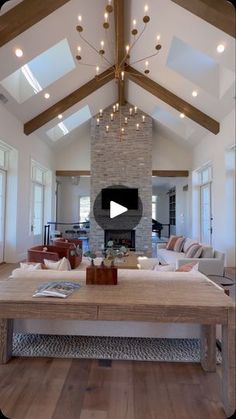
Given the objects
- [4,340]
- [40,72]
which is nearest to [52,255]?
[4,340]

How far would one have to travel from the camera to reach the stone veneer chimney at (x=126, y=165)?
834cm

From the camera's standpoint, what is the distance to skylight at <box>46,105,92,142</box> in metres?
8.05

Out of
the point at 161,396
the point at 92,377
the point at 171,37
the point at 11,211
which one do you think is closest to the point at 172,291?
the point at 161,396

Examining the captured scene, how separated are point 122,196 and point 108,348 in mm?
6234

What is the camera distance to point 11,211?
6094 mm

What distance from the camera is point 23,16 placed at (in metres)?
3.71

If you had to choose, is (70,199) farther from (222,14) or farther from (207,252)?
(222,14)

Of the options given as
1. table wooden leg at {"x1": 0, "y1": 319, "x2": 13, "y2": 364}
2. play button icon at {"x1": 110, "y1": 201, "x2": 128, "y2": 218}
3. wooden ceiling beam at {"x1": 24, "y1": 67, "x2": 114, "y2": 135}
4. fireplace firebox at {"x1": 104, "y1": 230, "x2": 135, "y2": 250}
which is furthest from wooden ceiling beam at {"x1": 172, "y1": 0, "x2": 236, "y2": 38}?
fireplace firebox at {"x1": 104, "y1": 230, "x2": 135, "y2": 250}

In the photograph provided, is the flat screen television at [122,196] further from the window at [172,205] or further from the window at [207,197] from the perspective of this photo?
the window at [172,205]

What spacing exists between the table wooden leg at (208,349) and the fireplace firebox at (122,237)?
6.23 meters

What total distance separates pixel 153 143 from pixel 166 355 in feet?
25.4

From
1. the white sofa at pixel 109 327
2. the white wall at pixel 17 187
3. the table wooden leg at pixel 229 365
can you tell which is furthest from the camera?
the white wall at pixel 17 187

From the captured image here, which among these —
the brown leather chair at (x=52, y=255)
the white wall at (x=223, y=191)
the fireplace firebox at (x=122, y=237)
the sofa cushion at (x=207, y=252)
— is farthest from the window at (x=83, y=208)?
the white wall at (x=223, y=191)

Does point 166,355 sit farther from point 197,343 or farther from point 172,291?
point 172,291
